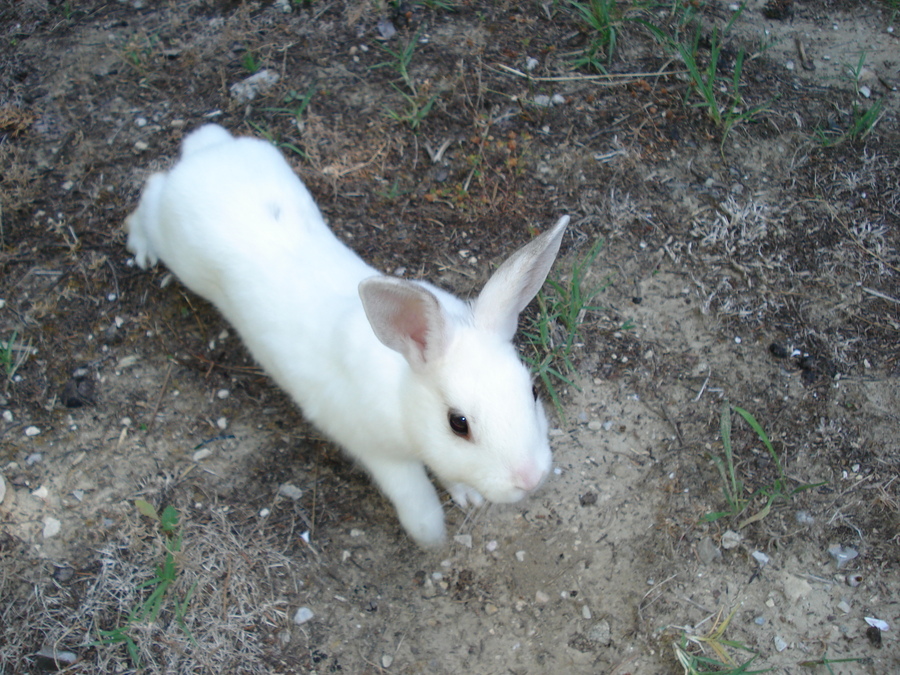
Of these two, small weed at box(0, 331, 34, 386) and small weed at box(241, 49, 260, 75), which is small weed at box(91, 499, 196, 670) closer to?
small weed at box(0, 331, 34, 386)

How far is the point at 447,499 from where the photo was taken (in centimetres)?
312

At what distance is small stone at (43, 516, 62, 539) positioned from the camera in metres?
2.95

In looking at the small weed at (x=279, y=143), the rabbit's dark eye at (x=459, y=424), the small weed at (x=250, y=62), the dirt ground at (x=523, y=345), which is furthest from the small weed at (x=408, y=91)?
the rabbit's dark eye at (x=459, y=424)

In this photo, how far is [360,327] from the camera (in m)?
2.75

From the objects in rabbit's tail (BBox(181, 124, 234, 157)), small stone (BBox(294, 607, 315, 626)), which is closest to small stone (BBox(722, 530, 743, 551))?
small stone (BBox(294, 607, 315, 626))

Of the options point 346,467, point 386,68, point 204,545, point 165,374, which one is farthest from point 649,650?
point 386,68

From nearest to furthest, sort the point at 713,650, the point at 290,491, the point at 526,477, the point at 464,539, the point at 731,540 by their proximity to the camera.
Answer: the point at 526,477 → the point at 713,650 → the point at 731,540 → the point at 464,539 → the point at 290,491

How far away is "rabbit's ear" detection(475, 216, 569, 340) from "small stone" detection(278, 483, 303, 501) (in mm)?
1267

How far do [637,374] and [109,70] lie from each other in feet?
11.7

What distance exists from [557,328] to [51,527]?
7.90ft

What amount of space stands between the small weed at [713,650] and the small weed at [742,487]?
0.39 meters

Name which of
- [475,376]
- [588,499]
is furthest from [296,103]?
[588,499]

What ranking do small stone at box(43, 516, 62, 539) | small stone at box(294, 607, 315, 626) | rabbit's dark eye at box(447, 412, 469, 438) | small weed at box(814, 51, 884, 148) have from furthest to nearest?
small weed at box(814, 51, 884, 148) < small stone at box(43, 516, 62, 539) < small stone at box(294, 607, 315, 626) < rabbit's dark eye at box(447, 412, 469, 438)

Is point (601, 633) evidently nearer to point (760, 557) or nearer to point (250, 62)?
point (760, 557)
